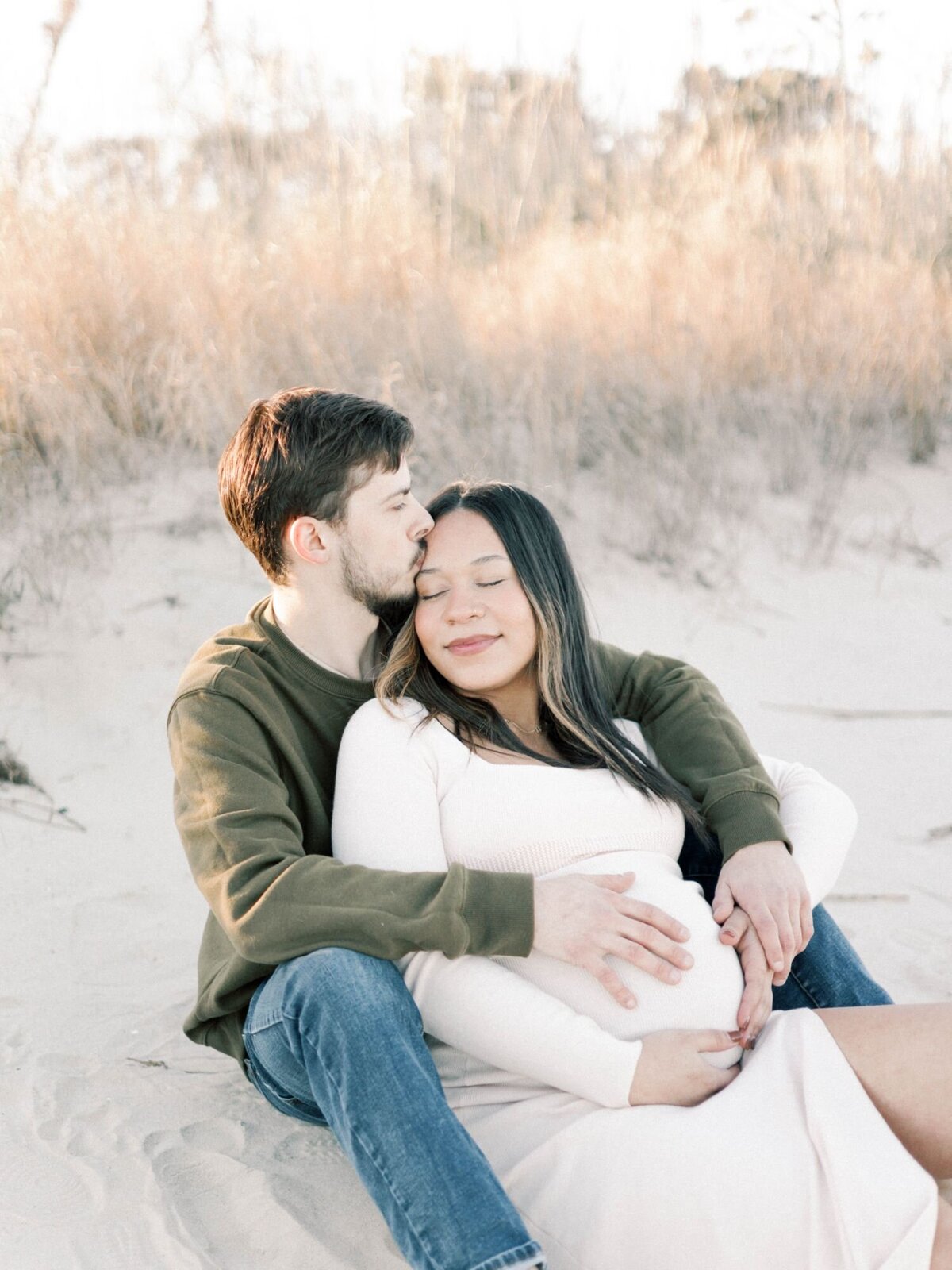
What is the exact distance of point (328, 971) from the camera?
75.6 inches

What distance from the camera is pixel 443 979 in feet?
6.54

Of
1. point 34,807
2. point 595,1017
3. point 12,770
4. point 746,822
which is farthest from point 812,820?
point 12,770

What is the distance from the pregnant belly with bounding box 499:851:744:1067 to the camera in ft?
6.64

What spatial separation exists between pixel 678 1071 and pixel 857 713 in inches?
124

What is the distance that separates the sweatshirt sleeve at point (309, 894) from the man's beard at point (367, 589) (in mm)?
460

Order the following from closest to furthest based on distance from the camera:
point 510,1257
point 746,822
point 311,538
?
point 510,1257 → point 746,822 → point 311,538

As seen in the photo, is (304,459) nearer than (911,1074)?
No

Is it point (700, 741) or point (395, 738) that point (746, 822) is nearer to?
point (700, 741)

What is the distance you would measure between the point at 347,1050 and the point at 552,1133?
34cm

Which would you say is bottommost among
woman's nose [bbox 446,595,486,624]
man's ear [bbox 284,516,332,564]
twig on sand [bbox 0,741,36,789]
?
twig on sand [bbox 0,741,36,789]

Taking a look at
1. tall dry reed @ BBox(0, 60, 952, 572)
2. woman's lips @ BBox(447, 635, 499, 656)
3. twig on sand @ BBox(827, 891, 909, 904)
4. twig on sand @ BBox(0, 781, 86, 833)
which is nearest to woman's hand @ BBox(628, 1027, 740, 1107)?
woman's lips @ BBox(447, 635, 499, 656)

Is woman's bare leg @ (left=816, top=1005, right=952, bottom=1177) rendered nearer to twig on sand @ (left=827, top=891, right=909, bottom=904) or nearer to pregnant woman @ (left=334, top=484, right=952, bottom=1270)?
pregnant woman @ (left=334, top=484, right=952, bottom=1270)

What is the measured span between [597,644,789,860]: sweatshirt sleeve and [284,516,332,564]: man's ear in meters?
0.69

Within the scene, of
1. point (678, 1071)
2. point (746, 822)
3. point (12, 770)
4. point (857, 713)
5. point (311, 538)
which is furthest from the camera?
point (857, 713)
